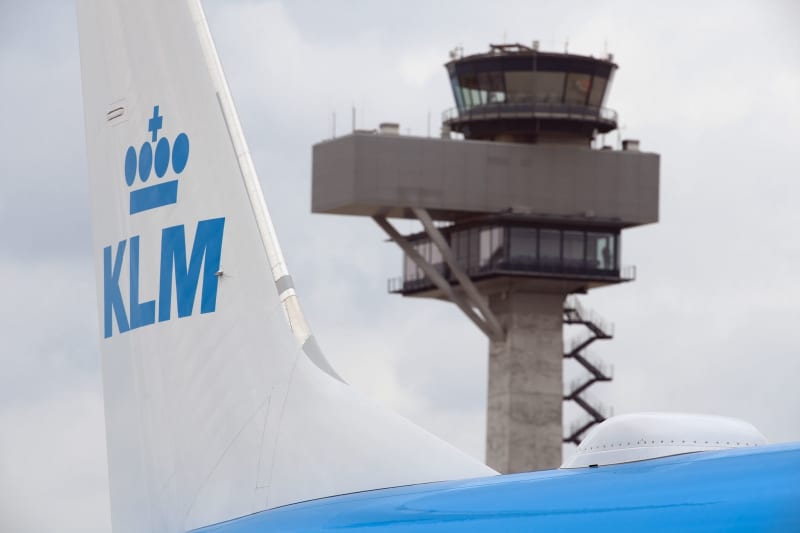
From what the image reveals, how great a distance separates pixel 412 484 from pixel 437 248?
262ft

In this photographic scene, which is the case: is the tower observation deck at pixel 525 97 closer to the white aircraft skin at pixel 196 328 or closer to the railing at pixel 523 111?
the railing at pixel 523 111

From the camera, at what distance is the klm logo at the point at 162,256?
41.5ft

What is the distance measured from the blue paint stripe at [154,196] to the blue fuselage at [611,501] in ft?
10.1

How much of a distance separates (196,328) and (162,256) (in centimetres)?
62

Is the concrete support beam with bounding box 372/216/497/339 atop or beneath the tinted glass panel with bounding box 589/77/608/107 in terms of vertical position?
beneath

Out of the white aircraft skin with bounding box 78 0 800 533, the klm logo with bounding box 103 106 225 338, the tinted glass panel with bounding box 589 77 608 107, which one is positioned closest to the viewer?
the white aircraft skin with bounding box 78 0 800 533

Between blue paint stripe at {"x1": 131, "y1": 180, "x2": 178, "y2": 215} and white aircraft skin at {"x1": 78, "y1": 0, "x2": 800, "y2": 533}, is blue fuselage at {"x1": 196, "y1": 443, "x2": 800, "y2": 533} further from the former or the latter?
blue paint stripe at {"x1": 131, "y1": 180, "x2": 178, "y2": 215}

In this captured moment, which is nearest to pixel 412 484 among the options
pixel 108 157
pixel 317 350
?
pixel 317 350

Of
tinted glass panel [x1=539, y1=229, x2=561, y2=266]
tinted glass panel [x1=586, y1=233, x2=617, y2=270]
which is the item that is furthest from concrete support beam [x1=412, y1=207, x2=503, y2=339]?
tinted glass panel [x1=586, y1=233, x2=617, y2=270]

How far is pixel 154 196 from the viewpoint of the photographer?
13.0 metres

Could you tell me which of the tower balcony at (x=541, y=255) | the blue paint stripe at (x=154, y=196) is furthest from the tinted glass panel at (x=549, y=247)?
the blue paint stripe at (x=154, y=196)

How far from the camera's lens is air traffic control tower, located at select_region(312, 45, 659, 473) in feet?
285

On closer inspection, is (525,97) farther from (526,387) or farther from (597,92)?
(526,387)

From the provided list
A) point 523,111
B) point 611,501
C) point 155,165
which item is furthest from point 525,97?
point 611,501
